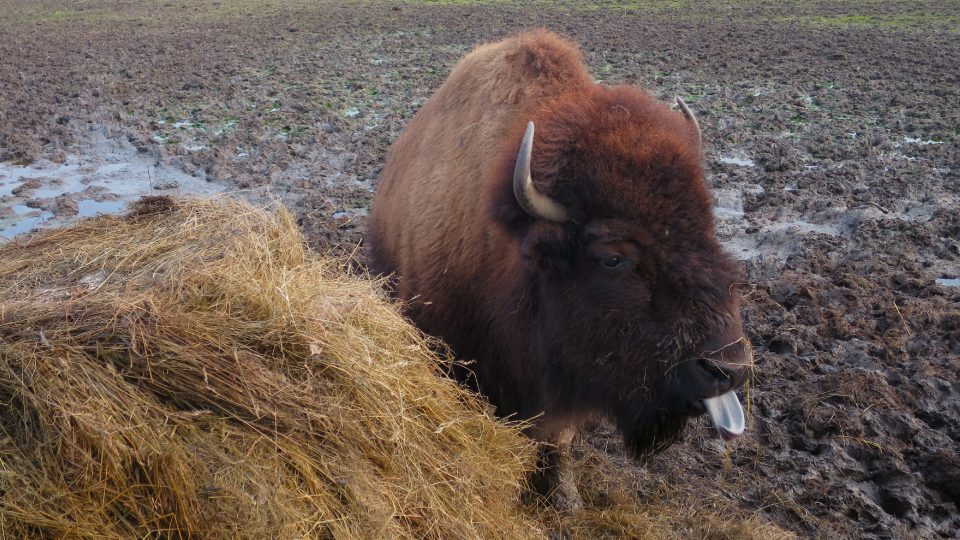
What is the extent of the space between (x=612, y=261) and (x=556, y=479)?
161cm

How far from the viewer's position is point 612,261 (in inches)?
133

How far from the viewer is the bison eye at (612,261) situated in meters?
3.36

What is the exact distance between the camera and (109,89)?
13.5 meters

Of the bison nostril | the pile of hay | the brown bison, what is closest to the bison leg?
the brown bison

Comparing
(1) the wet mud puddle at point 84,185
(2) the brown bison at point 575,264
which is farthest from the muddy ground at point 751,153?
(2) the brown bison at point 575,264

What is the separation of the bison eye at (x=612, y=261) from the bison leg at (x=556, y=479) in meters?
1.30

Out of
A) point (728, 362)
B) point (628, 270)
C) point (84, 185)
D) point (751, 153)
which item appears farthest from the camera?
point (751, 153)

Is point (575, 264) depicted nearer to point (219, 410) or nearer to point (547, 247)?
point (547, 247)

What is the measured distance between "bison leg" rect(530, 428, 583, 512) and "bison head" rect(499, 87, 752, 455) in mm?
704

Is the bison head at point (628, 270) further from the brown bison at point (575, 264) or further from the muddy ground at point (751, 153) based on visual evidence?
the muddy ground at point (751, 153)

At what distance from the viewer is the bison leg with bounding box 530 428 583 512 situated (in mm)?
4367

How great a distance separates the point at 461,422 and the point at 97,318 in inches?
57.1

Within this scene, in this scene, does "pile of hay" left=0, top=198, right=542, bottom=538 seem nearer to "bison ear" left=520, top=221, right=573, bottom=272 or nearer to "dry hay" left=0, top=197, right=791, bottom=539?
"dry hay" left=0, top=197, right=791, bottom=539

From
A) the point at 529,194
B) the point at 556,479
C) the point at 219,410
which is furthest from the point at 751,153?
the point at 219,410
